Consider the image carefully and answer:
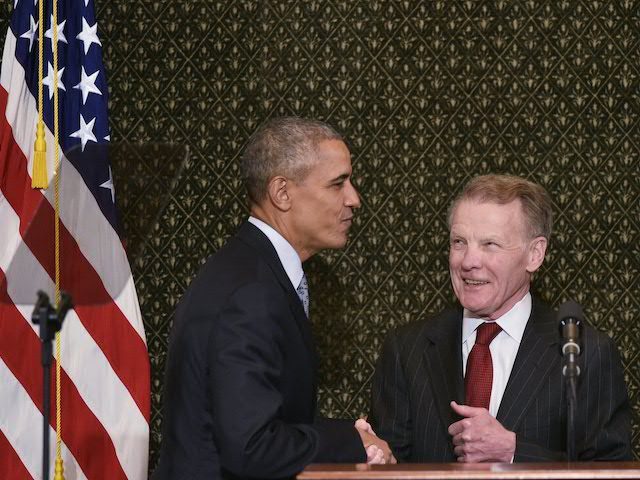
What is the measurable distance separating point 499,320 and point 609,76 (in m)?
1.90

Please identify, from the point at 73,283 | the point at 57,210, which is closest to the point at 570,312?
the point at 57,210

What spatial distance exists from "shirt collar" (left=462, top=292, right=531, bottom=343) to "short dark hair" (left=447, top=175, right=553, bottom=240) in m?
0.22

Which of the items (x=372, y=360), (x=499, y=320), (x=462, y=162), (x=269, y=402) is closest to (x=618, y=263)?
(x=462, y=162)

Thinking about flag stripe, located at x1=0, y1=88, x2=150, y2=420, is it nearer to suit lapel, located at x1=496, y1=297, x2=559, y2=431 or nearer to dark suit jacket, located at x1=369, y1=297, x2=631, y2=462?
dark suit jacket, located at x1=369, y1=297, x2=631, y2=462

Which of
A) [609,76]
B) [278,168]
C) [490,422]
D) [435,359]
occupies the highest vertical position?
[609,76]

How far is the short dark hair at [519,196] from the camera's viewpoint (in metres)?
3.08

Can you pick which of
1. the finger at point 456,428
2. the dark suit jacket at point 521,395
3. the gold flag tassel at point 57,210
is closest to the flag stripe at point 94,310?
the gold flag tassel at point 57,210

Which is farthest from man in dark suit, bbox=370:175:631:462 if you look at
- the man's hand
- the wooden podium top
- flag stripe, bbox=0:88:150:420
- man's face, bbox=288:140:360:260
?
flag stripe, bbox=0:88:150:420

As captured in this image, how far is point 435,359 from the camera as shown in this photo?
10.4 ft

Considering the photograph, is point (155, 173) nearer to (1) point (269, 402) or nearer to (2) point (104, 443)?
(1) point (269, 402)

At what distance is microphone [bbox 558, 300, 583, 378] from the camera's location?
229 centimetres

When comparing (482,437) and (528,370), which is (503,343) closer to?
(528,370)

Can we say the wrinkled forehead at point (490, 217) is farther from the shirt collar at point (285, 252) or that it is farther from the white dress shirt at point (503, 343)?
the shirt collar at point (285, 252)

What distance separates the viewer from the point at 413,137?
4527 millimetres
